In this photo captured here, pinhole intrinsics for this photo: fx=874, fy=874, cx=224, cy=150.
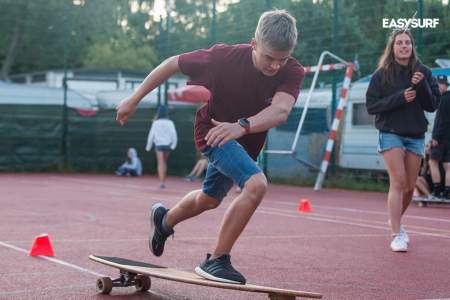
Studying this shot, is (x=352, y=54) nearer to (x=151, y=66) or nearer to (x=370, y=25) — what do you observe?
(x=370, y=25)

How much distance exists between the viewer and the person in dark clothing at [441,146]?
42.7 feet

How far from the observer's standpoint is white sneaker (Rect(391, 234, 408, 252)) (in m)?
7.60

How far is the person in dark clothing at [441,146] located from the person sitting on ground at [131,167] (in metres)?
11.0

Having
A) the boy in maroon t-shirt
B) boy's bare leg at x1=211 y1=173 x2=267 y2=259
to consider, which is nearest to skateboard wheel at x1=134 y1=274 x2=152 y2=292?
the boy in maroon t-shirt

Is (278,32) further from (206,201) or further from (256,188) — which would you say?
(206,201)

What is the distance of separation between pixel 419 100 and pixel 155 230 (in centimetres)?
295

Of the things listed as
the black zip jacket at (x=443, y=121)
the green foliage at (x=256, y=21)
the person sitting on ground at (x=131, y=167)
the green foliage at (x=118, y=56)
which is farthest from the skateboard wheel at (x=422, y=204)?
the green foliage at (x=118, y=56)

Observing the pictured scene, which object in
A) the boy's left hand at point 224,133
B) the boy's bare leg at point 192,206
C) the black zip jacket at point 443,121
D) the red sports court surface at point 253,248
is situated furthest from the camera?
the black zip jacket at point 443,121

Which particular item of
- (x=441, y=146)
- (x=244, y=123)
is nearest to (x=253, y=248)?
(x=244, y=123)

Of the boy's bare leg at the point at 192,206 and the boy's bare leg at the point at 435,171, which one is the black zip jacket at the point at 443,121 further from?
the boy's bare leg at the point at 192,206

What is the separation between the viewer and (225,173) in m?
5.24

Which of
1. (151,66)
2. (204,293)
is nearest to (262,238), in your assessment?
(204,293)

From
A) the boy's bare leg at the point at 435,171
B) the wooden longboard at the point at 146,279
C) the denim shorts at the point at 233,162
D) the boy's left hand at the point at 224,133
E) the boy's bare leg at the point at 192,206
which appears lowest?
the boy's bare leg at the point at 435,171

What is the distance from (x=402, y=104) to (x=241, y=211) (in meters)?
3.07
